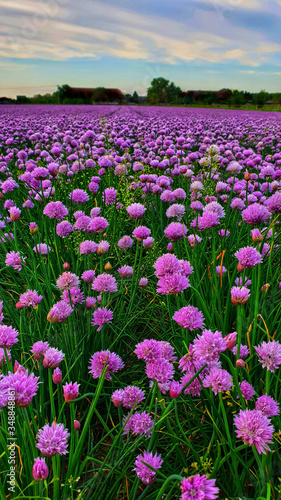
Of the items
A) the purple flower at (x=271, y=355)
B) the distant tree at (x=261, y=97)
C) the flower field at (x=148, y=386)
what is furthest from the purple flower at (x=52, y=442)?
the distant tree at (x=261, y=97)

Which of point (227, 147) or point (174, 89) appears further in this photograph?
point (174, 89)

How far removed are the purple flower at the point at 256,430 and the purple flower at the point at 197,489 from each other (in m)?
0.13

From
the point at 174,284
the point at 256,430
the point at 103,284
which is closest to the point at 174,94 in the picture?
the point at 103,284

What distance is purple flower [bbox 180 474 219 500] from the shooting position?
A: 2.13ft

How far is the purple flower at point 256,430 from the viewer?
742 mm

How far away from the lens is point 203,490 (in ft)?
2.16

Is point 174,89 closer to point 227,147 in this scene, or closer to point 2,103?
point 2,103

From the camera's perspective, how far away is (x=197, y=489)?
0.66 m

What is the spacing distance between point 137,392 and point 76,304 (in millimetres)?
552

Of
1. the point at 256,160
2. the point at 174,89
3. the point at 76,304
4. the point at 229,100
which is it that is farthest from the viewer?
the point at 174,89

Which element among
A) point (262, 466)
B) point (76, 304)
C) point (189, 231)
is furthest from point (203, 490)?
point (189, 231)

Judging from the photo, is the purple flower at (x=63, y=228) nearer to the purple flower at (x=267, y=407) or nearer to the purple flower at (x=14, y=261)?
the purple flower at (x=14, y=261)

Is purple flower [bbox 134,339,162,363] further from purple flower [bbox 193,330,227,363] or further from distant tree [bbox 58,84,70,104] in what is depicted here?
distant tree [bbox 58,84,70,104]

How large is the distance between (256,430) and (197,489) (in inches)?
7.3
